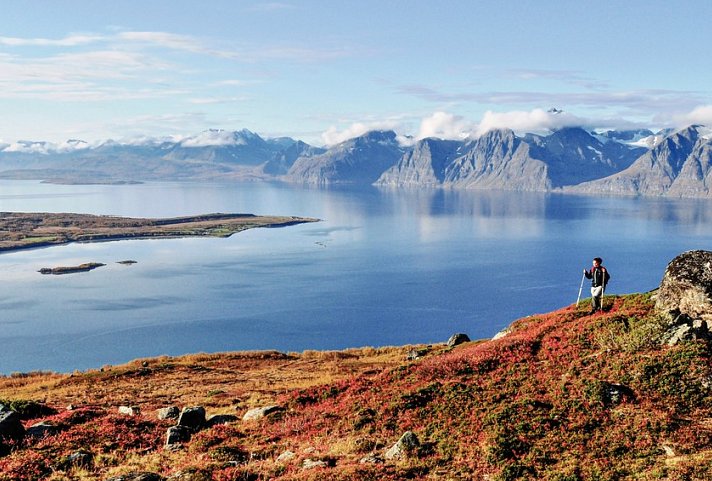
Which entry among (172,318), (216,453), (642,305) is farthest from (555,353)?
(172,318)

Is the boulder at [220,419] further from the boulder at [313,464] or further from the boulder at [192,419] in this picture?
the boulder at [313,464]

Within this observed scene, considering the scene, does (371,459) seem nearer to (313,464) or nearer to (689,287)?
(313,464)

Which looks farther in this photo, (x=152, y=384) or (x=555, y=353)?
(x=152, y=384)

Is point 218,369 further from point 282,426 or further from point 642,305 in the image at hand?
point 642,305

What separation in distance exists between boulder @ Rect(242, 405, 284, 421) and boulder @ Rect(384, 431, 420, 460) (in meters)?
8.61

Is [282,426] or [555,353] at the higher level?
[555,353]

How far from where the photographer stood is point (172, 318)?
14675 centimetres

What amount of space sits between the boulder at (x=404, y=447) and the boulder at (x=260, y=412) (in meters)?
8.61

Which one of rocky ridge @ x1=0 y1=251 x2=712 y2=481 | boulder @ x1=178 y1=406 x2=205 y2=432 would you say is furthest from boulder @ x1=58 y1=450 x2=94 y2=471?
boulder @ x1=178 y1=406 x2=205 y2=432

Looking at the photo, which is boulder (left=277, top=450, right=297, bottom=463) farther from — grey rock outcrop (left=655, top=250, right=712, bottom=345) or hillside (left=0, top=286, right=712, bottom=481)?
grey rock outcrop (left=655, top=250, right=712, bottom=345)

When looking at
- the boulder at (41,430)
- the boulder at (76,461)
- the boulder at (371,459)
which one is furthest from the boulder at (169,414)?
the boulder at (371,459)

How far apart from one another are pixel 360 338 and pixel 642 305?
10394 centimetres

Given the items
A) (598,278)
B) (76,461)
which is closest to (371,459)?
(76,461)

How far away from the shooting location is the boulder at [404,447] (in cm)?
2208
